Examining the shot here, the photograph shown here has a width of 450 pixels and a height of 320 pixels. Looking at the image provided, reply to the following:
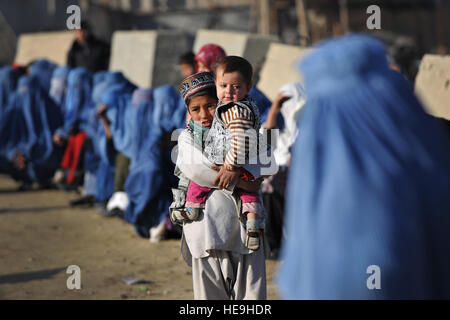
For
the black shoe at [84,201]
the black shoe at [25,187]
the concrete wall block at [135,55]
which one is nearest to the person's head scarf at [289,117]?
the black shoe at [84,201]

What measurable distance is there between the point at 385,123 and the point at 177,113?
4768mm

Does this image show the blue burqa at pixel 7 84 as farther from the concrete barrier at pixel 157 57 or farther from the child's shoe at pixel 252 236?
the child's shoe at pixel 252 236

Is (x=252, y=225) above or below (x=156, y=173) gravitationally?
above

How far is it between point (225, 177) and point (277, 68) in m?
4.66

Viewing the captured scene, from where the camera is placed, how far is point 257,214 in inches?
125

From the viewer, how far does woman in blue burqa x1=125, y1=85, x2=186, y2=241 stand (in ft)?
21.8

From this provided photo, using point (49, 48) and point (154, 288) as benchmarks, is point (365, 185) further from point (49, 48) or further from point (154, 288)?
point (49, 48)

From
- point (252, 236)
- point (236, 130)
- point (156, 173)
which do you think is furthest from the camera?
point (156, 173)

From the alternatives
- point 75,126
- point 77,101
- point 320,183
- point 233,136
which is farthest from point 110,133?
point 320,183

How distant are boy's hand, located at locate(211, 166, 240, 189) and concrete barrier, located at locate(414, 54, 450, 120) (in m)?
2.40

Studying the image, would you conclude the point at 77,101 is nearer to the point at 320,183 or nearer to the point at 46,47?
the point at 46,47

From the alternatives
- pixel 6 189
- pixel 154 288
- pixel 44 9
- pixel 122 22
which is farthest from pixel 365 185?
pixel 44 9

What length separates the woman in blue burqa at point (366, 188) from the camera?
1.98 m

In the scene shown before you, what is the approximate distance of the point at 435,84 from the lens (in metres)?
5.30
